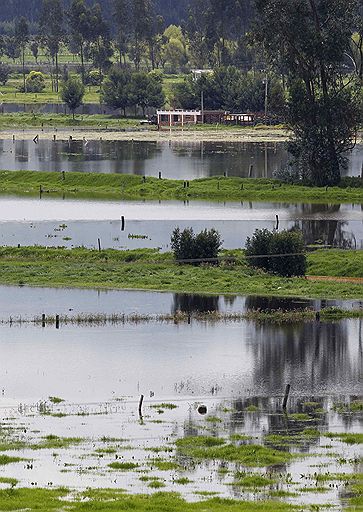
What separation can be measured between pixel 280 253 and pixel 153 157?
70807 mm

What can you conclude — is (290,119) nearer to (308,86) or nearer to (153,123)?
(308,86)

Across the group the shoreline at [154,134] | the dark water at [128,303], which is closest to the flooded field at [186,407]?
the dark water at [128,303]

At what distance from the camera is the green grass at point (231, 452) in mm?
36219

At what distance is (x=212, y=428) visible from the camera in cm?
4019

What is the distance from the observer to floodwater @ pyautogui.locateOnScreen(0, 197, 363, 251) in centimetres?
7594

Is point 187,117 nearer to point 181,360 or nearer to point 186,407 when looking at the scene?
point 181,360

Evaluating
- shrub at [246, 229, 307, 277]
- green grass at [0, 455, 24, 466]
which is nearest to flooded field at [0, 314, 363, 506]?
green grass at [0, 455, 24, 466]

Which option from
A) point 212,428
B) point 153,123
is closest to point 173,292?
point 212,428

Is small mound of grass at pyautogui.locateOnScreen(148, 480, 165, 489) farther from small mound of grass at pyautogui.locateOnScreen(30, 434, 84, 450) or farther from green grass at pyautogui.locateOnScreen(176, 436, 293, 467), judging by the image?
small mound of grass at pyautogui.locateOnScreen(30, 434, 84, 450)

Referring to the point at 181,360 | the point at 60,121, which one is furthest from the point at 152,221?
the point at 60,121

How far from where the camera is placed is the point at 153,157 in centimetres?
13412

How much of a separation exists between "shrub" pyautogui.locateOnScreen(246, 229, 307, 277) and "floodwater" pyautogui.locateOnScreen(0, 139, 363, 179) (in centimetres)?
4759

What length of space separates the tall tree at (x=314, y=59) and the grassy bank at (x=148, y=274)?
28.2 metres

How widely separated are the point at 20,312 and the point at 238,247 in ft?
56.1
